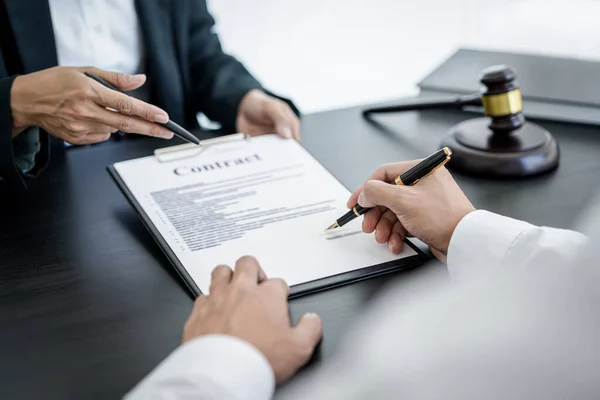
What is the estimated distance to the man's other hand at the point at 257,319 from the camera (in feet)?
2.51

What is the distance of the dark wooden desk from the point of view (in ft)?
2.71

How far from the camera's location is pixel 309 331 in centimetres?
82

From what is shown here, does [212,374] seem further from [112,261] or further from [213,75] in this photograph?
[213,75]

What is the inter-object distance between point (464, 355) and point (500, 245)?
351 millimetres

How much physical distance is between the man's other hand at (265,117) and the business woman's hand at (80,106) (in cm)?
29

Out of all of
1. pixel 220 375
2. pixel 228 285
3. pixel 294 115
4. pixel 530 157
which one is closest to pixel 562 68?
pixel 530 157

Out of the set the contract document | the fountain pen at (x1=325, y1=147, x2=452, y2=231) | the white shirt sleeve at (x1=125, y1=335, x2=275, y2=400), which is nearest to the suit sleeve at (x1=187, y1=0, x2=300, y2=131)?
the contract document

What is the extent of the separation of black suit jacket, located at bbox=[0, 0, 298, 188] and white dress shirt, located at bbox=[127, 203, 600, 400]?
29.1 inches

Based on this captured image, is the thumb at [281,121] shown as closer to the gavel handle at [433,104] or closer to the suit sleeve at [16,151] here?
the gavel handle at [433,104]

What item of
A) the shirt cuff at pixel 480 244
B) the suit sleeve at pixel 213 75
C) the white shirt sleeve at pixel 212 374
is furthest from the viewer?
the suit sleeve at pixel 213 75

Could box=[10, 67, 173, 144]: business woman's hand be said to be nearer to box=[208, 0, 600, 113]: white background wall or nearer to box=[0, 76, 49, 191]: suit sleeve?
box=[0, 76, 49, 191]: suit sleeve

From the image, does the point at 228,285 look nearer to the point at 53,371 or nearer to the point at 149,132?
the point at 53,371

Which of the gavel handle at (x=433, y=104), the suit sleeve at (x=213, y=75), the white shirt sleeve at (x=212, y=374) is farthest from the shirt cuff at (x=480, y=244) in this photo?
the suit sleeve at (x=213, y=75)

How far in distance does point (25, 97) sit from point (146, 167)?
0.72 ft
